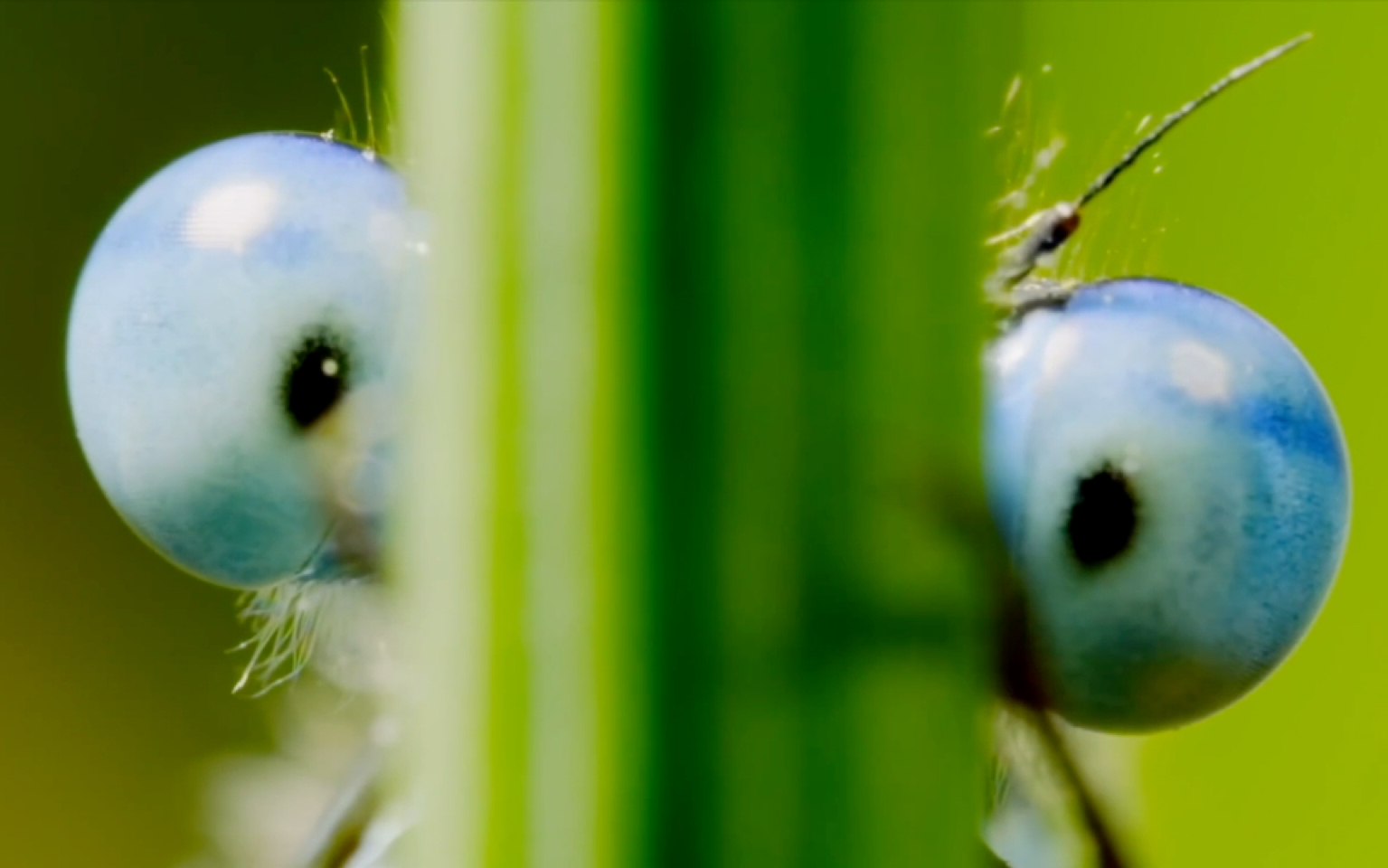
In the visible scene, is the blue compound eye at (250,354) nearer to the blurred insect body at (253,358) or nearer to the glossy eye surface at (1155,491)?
the blurred insect body at (253,358)

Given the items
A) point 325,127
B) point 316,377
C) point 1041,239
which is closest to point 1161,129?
point 1041,239

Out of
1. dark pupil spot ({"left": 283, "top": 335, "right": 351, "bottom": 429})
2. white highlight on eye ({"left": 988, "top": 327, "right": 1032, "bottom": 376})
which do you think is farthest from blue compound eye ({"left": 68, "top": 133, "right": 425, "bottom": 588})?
white highlight on eye ({"left": 988, "top": 327, "right": 1032, "bottom": 376})

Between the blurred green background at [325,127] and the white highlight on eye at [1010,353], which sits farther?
the blurred green background at [325,127]

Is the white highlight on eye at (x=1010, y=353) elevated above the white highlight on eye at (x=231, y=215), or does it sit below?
below

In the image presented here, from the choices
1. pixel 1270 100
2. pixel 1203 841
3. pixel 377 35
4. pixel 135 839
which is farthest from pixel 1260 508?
pixel 135 839

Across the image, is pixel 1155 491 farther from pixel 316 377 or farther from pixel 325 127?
pixel 325 127

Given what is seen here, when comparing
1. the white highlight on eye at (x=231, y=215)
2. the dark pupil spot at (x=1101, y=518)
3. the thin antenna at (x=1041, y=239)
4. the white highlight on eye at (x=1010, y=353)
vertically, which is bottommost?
the dark pupil spot at (x=1101, y=518)

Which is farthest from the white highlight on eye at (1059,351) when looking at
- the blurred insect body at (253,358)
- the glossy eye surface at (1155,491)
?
the blurred insect body at (253,358)

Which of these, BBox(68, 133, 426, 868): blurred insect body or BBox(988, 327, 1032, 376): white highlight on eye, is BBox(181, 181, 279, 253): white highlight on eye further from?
BBox(988, 327, 1032, 376): white highlight on eye
